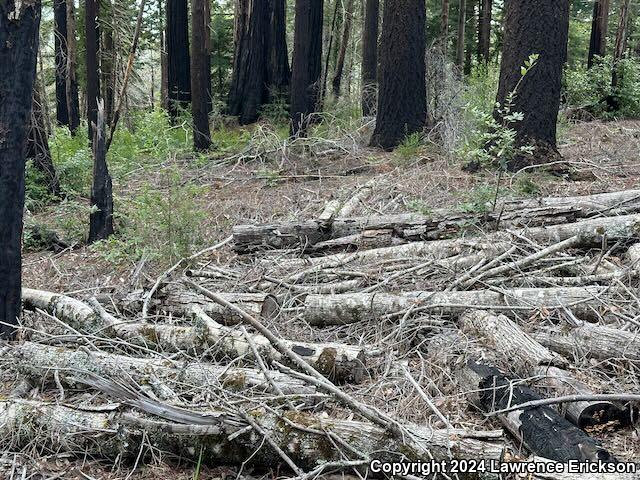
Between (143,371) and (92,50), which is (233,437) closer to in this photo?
(143,371)

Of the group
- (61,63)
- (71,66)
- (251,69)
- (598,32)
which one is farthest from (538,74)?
(71,66)

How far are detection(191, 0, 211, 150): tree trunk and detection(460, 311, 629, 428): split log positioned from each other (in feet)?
28.0

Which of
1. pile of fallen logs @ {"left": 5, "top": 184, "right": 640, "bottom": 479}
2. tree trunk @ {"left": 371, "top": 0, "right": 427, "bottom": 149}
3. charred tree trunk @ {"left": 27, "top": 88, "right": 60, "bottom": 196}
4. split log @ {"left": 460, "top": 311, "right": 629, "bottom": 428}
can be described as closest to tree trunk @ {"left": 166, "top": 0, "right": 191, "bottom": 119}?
charred tree trunk @ {"left": 27, "top": 88, "right": 60, "bottom": 196}

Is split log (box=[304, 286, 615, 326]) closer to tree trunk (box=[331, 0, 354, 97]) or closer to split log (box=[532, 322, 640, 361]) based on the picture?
split log (box=[532, 322, 640, 361])

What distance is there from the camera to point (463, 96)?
452 inches

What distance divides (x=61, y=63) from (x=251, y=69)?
4954 mm

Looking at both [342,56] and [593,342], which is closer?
[593,342]

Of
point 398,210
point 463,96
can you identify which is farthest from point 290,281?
point 463,96

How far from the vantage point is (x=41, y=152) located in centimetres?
980

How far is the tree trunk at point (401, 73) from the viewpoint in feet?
34.6

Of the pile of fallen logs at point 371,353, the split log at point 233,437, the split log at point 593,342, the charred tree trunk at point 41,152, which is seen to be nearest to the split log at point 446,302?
the pile of fallen logs at point 371,353

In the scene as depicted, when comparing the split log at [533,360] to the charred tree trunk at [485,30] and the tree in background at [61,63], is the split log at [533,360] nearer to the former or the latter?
the tree in background at [61,63]

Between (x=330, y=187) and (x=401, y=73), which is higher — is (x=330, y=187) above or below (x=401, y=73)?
below

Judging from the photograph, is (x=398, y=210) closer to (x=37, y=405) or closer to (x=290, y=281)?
(x=290, y=281)
